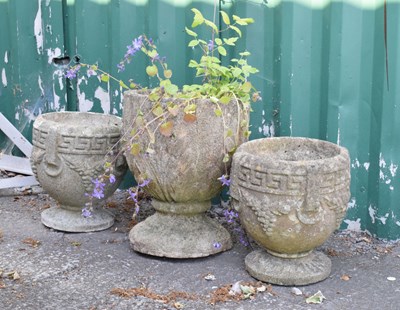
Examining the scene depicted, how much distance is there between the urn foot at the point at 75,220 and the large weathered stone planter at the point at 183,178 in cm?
36

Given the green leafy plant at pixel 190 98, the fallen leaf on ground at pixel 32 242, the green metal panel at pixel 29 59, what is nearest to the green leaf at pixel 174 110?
the green leafy plant at pixel 190 98

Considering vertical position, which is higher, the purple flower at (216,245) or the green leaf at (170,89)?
the green leaf at (170,89)

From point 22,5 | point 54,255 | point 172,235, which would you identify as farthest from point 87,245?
point 22,5

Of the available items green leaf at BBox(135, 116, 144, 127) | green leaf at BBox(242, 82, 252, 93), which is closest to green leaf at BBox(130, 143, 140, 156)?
green leaf at BBox(135, 116, 144, 127)

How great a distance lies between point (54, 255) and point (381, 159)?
6.39 feet

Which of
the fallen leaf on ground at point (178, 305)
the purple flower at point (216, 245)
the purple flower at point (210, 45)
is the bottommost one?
the fallen leaf on ground at point (178, 305)

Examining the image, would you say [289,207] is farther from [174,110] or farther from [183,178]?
[174,110]

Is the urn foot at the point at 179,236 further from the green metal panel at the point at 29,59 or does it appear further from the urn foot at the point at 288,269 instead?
the green metal panel at the point at 29,59

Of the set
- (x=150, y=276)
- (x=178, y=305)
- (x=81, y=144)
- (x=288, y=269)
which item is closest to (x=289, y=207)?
(x=288, y=269)

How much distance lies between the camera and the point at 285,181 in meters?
3.58

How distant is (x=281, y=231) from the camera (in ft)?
12.0

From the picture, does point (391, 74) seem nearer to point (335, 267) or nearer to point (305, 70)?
point (305, 70)

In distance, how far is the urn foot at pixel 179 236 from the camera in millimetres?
4094

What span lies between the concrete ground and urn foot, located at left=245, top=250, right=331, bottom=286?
0.13 feet
